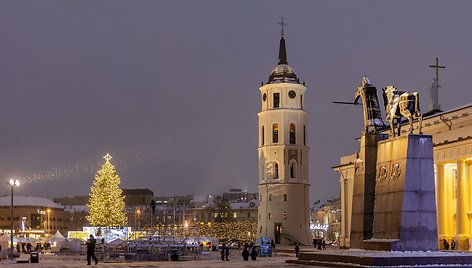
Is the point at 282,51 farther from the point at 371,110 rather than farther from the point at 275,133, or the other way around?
the point at 371,110

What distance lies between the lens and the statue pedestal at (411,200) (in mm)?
28344

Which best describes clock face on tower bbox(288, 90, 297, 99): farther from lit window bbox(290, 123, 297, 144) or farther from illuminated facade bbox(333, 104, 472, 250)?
illuminated facade bbox(333, 104, 472, 250)

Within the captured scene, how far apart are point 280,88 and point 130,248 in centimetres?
5193

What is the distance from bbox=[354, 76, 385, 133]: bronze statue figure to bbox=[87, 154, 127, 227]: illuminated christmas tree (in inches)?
1988

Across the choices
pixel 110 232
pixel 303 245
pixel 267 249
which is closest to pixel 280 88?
pixel 303 245

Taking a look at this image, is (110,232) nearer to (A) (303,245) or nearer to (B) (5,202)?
(A) (303,245)

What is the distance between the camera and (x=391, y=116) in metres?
31.0

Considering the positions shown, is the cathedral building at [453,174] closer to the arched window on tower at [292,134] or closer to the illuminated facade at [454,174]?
the illuminated facade at [454,174]

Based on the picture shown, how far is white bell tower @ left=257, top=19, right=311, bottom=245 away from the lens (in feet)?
342

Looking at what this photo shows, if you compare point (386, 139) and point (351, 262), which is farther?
point (386, 139)

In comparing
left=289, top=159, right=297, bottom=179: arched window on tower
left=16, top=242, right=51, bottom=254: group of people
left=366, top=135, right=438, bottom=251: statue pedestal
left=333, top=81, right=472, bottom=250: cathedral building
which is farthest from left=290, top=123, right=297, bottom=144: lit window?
left=366, top=135, right=438, bottom=251: statue pedestal

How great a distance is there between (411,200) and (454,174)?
127 ft

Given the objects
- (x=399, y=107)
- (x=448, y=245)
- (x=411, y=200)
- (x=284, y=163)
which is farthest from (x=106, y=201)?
(x=411, y=200)

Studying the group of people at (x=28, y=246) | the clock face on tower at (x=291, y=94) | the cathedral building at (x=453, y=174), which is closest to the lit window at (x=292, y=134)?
the clock face on tower at (x=291, y=94)
